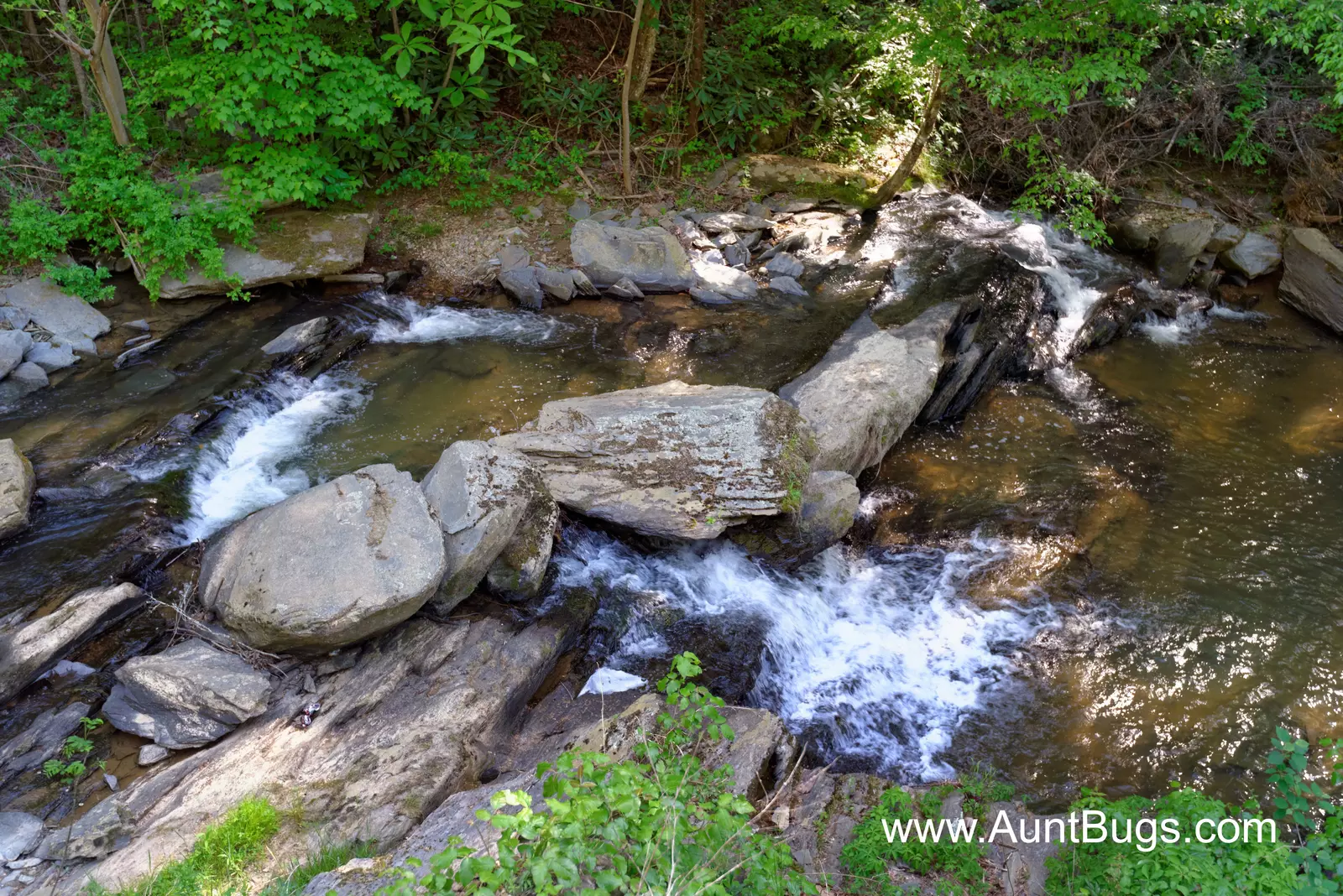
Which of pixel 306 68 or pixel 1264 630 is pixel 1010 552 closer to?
pixel 1264 630

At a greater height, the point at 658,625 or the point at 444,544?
the point at 444,544

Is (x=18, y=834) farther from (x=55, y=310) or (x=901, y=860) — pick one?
(x=55, y=310)

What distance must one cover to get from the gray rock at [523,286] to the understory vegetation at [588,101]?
1.62 m

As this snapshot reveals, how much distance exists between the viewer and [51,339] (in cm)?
818

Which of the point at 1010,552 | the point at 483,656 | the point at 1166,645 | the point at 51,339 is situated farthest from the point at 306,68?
the point at 1166,645

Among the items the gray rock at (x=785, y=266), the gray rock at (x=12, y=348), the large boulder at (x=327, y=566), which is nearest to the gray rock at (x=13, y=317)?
the gray rock at (x=12, y=348)

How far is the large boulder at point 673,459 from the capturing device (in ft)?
20.5

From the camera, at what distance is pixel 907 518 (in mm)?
7215

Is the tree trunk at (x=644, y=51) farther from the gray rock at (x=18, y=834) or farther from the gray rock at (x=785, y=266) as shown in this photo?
the gray rock at (x=18, y=834)

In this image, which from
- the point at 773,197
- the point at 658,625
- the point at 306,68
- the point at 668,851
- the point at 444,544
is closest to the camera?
the point at 668,851

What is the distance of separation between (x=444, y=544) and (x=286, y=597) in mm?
967

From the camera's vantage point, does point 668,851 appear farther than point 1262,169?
No

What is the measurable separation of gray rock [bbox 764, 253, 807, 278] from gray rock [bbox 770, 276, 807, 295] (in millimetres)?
Result: 167

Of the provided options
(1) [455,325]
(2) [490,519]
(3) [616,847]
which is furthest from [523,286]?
(3) [616,847]
